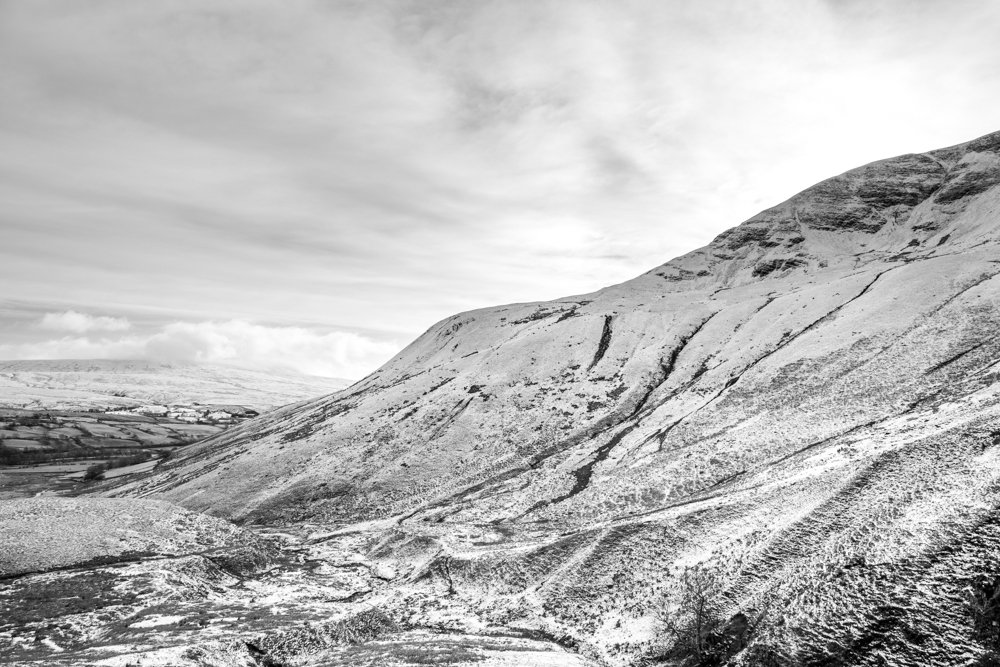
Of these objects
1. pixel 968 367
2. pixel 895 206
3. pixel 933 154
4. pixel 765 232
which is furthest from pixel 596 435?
pixel 933 154

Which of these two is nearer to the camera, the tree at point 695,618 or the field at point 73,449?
the tree at point 695,618

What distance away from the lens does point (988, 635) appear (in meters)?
18.7

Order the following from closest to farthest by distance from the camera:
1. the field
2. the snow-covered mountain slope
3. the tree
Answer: the snow-covered mountain slope → the tree → the field

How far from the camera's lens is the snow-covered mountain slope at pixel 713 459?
22.6 metres

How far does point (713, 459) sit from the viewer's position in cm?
4594

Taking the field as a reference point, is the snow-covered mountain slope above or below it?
above

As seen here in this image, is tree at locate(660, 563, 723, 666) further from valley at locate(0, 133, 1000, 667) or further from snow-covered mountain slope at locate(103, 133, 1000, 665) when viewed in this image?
snow-covered mountain slope at locate(103, 133, 1000, 665)

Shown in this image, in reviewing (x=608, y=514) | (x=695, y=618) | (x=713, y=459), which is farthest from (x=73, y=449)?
(x=695, y=618)

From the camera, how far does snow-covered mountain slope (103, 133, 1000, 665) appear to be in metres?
22.6

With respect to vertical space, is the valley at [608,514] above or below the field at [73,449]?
above

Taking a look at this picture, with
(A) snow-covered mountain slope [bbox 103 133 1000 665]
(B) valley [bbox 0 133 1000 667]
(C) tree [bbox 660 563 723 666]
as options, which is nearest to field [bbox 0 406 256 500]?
(B) valley [bbox 0 133 1000 667]

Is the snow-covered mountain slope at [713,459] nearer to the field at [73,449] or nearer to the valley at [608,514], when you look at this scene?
the valley at [608,514]

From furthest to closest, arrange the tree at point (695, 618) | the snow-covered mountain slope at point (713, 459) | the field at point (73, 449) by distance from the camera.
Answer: the field at point (73, 449) → the tree at point (695, 618) → the snow-covered mountain slope at point (713, 459)

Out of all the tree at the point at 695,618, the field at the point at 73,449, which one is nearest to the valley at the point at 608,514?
the tree at the point at 695,618
